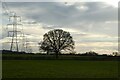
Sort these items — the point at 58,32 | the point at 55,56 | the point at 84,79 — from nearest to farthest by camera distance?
the point at 84,79
the point at 55,56
the point at 58,32

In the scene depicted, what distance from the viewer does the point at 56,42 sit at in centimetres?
10175

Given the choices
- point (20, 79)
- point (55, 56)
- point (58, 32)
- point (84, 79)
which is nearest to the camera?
point (20, 79)

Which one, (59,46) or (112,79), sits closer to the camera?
(112,79)

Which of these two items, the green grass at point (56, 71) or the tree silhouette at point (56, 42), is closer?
the green grass at point (56, 71)

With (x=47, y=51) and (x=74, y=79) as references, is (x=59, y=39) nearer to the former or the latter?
(x=47, y=51)

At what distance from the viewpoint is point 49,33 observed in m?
106

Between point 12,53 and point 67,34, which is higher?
point 67,34

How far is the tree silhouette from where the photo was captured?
101312mm

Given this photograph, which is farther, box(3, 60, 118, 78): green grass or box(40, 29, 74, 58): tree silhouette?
box(40, 29, 74, 58): tree silhouette

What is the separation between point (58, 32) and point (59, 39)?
449 centimetres

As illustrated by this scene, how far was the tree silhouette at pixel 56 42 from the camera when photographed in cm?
10131

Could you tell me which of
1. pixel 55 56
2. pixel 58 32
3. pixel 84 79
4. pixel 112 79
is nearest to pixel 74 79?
pixel 84 79

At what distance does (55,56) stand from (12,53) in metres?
15.5

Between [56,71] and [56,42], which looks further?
[56,42]
